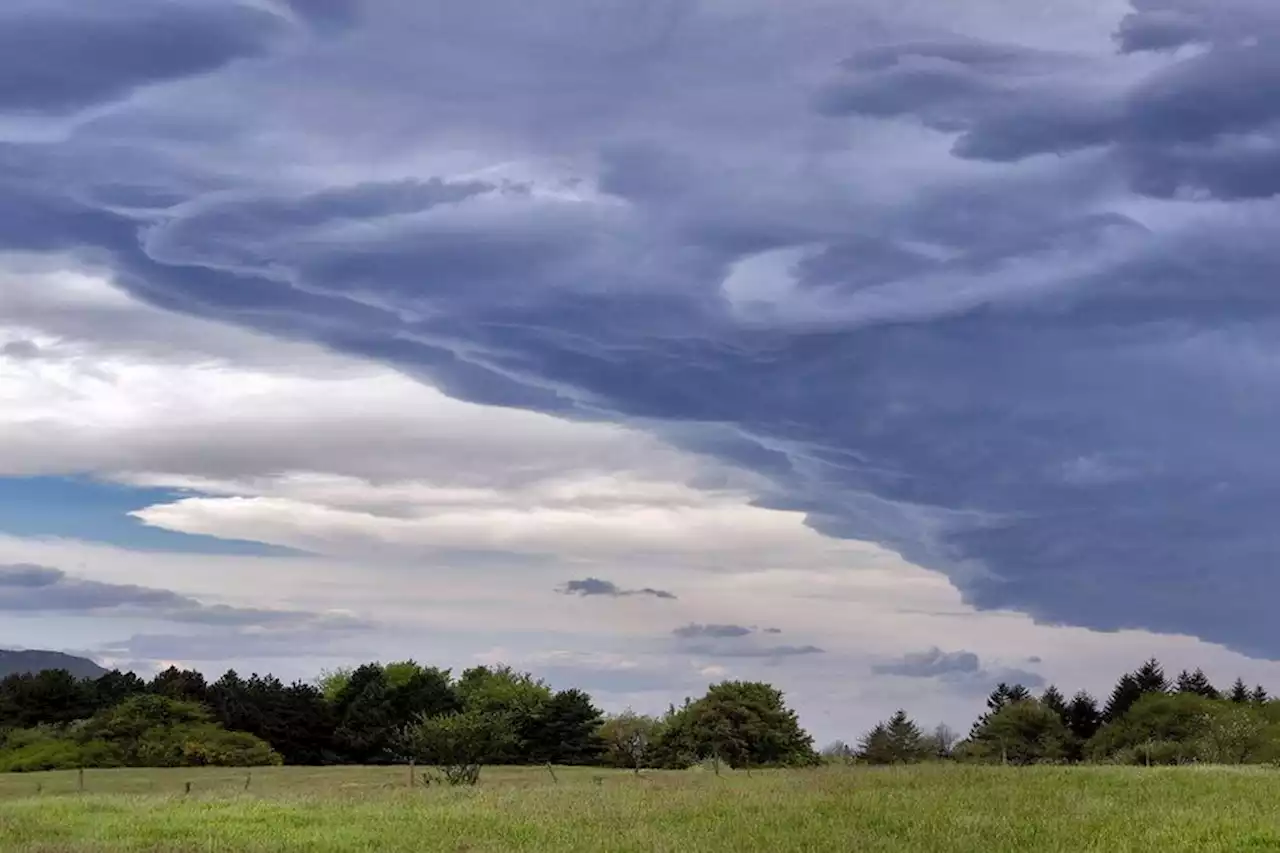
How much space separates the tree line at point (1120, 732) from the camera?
65438 mm

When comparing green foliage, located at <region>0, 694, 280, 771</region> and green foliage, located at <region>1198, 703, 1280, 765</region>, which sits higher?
green foliage, located at <region>1198, 703, 1280, 765</region>

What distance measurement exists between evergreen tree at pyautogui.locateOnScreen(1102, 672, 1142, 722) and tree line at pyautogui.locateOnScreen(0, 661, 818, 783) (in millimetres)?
27942

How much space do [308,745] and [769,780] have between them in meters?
66.5

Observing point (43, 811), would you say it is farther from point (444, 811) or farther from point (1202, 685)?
point (1202, 685)

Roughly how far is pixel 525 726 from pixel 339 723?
1691 centimetres

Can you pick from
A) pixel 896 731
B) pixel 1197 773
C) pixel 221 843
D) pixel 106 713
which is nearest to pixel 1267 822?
pixel 1197 773

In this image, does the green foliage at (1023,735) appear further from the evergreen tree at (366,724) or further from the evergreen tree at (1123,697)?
the evergreen tree at (366,724)

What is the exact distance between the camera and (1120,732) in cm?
8144

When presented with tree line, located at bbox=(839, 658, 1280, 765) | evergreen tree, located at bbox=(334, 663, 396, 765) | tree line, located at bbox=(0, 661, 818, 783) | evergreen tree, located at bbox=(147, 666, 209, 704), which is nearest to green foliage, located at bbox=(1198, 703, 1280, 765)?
tree line, located at bbox=(839, 658, 1280, 765)

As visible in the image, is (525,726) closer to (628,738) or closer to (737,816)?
(628,738)

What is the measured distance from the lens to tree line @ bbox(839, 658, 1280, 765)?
215ft

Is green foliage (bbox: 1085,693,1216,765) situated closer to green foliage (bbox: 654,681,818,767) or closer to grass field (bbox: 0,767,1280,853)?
green foliage (bbox: 654,681,818,767)

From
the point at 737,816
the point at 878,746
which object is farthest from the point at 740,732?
the point at 737,816

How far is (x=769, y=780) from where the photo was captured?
39875 millimetres
